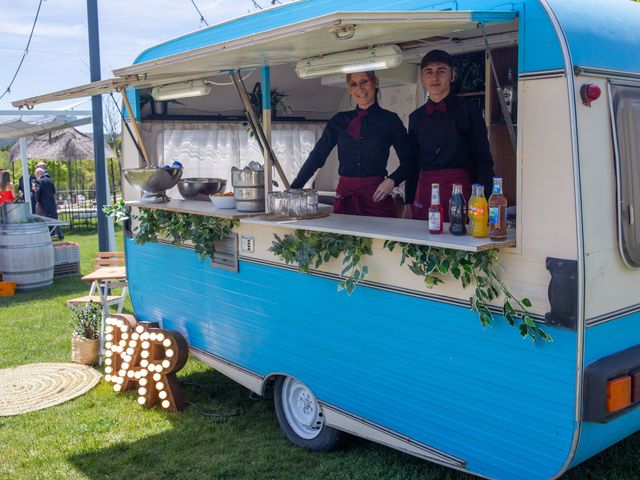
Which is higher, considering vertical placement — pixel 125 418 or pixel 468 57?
pixel 468 57

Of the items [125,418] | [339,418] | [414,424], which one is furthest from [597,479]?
[125,418]

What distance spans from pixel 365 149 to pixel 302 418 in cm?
172

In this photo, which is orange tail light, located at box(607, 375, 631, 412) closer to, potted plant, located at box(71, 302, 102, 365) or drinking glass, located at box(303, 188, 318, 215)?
drinking glass, located at box(303, 188, 318, 215)

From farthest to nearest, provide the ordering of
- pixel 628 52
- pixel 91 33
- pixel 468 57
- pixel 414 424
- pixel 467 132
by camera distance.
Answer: pixel 91 33 → pixel 468 57 → pixel 467 132 → pixel 414 424 → pixel 628 52

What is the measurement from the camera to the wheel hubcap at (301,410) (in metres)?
4.02

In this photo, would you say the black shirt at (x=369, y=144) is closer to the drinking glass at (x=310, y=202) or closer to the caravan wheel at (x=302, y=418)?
the drinking glass at (x=310, y=202)

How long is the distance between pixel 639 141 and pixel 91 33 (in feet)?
26.4

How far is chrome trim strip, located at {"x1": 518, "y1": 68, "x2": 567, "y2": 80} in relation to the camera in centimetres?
261

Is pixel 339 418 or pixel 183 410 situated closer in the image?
pixel 339 418

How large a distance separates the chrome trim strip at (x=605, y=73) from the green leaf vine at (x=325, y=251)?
1.26 m

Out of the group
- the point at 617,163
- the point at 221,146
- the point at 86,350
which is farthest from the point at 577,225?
the point at 221,146

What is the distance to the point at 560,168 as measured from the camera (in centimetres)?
262

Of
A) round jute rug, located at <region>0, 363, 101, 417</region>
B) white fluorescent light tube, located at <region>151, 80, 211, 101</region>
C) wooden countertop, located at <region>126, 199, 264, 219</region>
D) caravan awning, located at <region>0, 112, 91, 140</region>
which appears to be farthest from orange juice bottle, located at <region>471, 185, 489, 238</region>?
caravan awning, located at <region>0, 112, 91, 140</region>

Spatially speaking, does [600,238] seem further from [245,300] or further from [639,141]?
[245,300]
